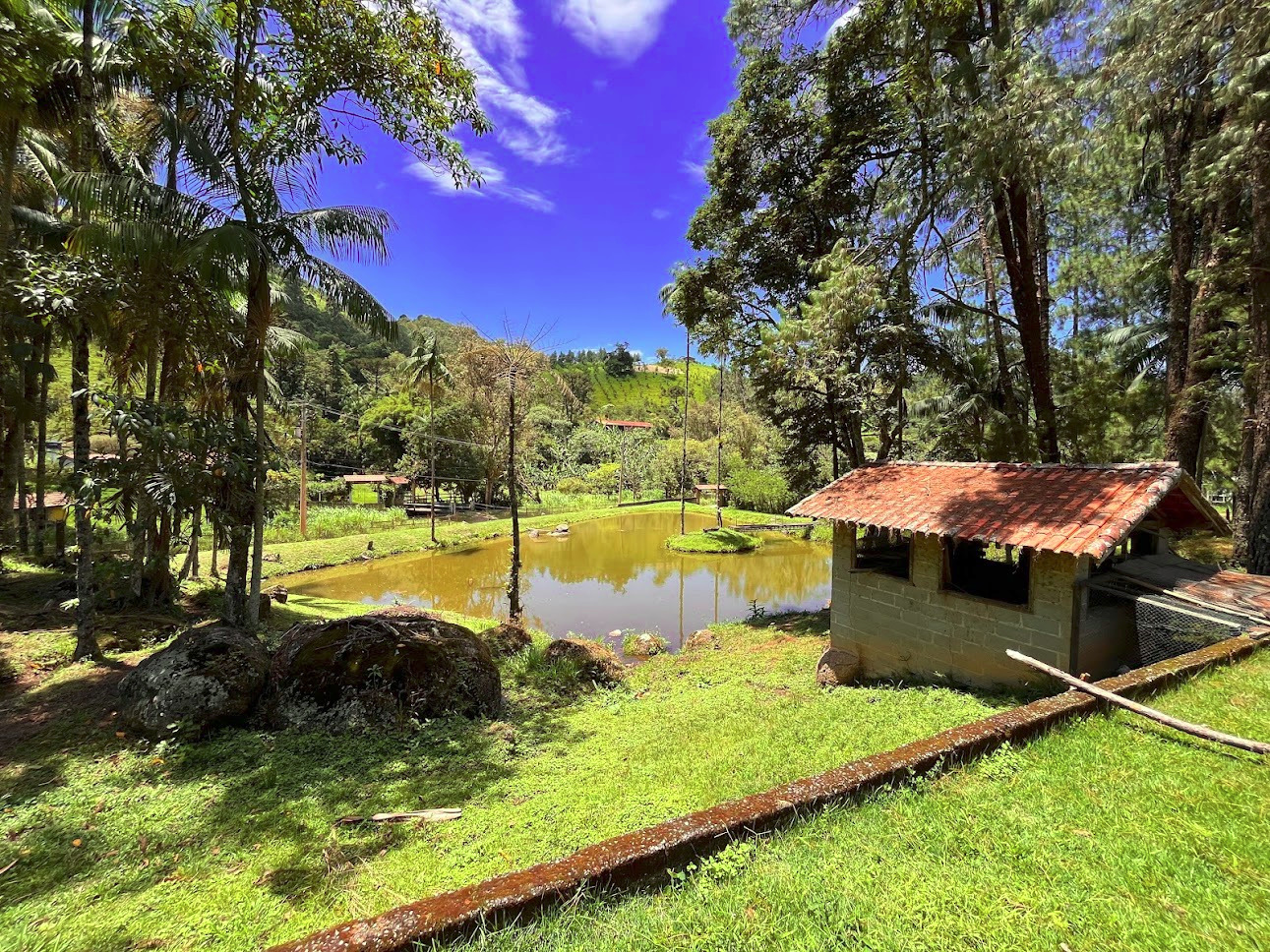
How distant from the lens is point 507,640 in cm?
926

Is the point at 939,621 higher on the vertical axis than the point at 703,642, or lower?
higher

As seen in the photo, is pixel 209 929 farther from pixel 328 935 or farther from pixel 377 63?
pixel 377 63

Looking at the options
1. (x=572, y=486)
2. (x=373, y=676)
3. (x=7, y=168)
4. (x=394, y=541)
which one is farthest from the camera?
(x=572, y=486)

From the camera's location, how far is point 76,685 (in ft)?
19.5

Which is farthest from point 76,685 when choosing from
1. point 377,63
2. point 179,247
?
point 377,63

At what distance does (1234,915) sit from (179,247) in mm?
10439

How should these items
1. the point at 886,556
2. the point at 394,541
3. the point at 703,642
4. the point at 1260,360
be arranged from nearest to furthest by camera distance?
the point at 1260,360 → the point at 886,556 → the point at 703,642 → the point at 394,541

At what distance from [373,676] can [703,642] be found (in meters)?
7.52

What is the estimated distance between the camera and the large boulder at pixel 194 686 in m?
4.81

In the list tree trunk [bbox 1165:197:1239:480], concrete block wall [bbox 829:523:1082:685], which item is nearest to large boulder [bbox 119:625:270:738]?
concrete block wall [bbox 829:523:1082:685]

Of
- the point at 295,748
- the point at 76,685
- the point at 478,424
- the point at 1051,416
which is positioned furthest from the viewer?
the point at 478,424

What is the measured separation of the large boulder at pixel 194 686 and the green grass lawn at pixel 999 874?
4446mm

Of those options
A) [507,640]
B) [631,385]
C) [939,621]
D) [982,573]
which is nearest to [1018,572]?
[982,573]

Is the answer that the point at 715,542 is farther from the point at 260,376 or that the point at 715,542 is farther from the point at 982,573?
the point at 260,376
